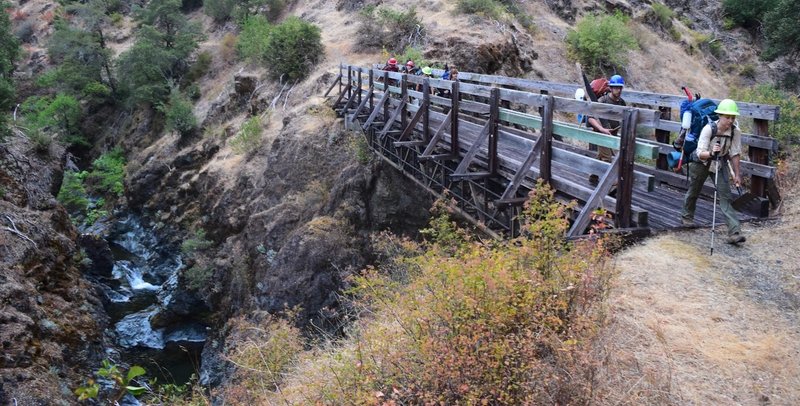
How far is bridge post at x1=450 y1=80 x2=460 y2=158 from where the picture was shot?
32.7ft

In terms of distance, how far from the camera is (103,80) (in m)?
36.6

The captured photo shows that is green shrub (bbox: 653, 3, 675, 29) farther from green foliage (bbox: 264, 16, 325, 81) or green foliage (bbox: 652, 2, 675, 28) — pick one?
green foliage (bbox: 264, 16, 325, 81)

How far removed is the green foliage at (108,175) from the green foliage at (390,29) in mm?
14728

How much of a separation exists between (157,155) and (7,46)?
8.24m

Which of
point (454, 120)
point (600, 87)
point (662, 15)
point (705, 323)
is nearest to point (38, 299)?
point (454, 120)

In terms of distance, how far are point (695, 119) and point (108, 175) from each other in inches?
1170

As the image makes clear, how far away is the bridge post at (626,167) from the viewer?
6316 mm

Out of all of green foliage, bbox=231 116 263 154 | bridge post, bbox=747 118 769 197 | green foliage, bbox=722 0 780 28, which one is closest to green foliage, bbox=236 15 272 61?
green foliage, bbox=231 116 263 154

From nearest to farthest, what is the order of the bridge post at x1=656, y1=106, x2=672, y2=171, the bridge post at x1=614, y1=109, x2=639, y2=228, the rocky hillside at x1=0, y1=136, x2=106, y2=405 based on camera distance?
the bridge post at x1=614, y1=109, x2=639, y2=228 → the bridge post at x1=656, y1=106, x2=672, y2=171 → the rocky hillside at x1=0, y1=136, x2=106, y2=405

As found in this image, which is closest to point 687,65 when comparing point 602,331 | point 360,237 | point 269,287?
point 360,237

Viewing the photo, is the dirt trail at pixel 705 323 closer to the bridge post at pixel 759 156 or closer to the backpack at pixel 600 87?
the bridge post at pixel 759 156

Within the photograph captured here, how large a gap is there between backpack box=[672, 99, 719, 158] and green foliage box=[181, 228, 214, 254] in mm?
16746

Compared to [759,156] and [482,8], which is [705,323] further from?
[482,8]

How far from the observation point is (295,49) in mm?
26359
